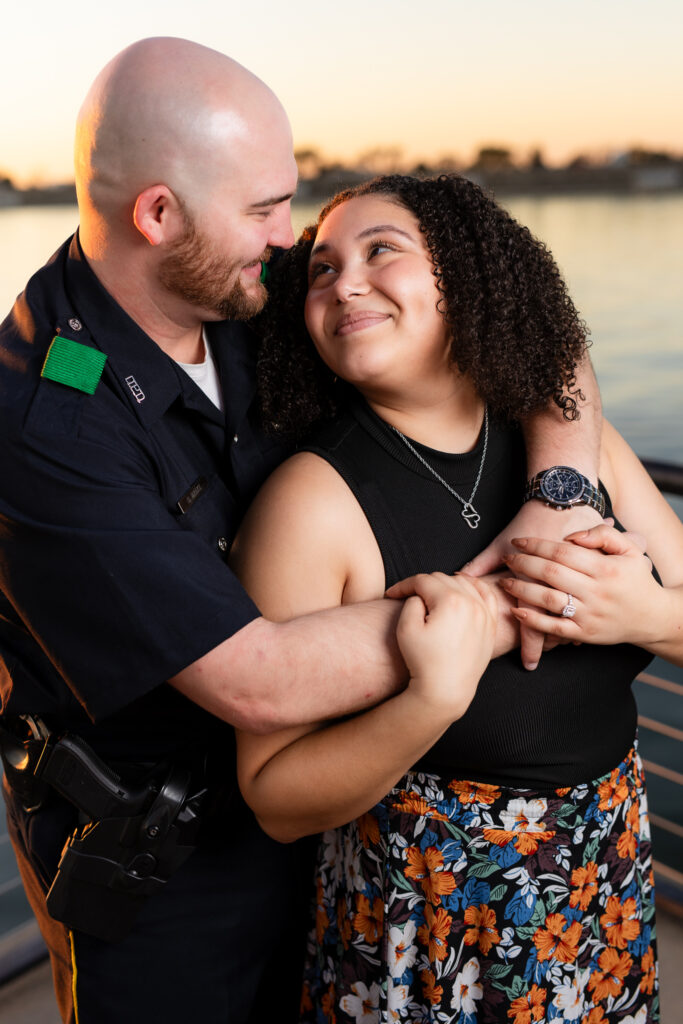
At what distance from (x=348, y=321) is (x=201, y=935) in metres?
1.08

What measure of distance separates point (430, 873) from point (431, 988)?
0.58ft

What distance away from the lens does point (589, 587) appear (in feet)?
4.15

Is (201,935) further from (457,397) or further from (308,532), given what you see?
(457,397)

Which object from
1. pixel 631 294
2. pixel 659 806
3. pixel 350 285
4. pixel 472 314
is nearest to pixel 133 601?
pixel 350 285

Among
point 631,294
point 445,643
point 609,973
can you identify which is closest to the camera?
point 445,643

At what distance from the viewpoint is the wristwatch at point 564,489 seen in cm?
137

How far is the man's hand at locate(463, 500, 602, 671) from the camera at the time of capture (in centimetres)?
134

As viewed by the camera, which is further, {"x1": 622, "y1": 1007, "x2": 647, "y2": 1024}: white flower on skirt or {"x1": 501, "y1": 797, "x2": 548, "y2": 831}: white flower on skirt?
Answer: {"x1": 622, "y1": 1007, "x2": 647, "y2": 1024}: white flower on skirt

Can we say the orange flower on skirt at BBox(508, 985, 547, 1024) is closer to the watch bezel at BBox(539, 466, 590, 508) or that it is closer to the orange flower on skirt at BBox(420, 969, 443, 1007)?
the orange flower on skirt at BBox(420, 969, 443, 1007)

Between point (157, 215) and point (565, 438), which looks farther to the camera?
point (565, 438)

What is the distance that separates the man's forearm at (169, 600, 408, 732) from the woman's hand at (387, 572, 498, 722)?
0.17 feet

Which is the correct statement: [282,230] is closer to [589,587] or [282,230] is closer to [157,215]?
[157,215]

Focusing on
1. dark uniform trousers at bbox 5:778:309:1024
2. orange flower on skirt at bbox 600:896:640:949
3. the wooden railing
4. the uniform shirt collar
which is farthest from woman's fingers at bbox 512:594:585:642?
the wooden railing

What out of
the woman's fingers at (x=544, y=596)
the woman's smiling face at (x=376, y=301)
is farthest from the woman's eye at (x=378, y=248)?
the woman's fingers at (x=544, y=596)
